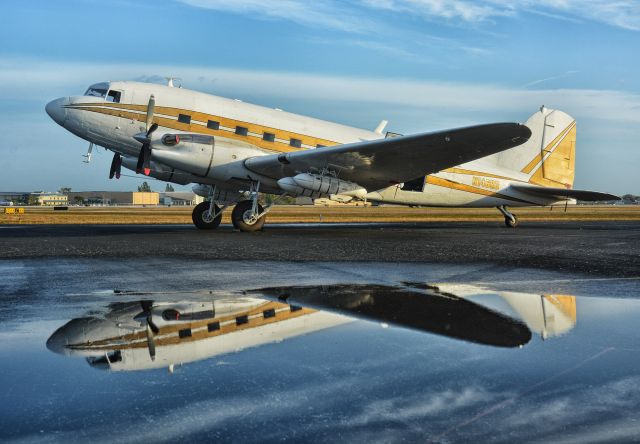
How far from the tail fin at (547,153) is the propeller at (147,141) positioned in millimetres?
16410

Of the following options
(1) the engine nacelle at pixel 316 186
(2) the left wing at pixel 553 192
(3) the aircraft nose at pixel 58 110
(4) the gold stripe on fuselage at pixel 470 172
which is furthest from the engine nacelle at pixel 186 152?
(2) the left wing at pixel 553 192

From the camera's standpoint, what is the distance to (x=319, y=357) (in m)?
4.95

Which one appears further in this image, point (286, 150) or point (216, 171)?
point (286, 150)

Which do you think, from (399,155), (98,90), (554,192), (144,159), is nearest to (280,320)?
Result: (399,155)

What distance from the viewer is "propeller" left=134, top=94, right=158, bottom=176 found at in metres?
21.3

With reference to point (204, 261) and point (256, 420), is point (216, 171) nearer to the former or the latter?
point (204, 261)

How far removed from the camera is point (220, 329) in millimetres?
5918

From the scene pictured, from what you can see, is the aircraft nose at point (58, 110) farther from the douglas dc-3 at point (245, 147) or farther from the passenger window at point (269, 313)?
the passenger window at point (269, 313)

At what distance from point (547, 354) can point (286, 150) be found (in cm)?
1933

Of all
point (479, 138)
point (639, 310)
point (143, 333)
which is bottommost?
point (143, 333)

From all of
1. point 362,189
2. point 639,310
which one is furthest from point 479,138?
point 639,310

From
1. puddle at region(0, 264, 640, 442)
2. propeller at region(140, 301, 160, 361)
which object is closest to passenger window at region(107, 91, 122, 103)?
puddle at region(0, 264, 640, 442)

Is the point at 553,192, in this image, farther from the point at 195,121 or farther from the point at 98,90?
the point at 98,90

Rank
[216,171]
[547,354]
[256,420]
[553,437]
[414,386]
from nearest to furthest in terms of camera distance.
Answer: [553,437]
[256,420]
[414,386]
[547,354]
[216,171]
